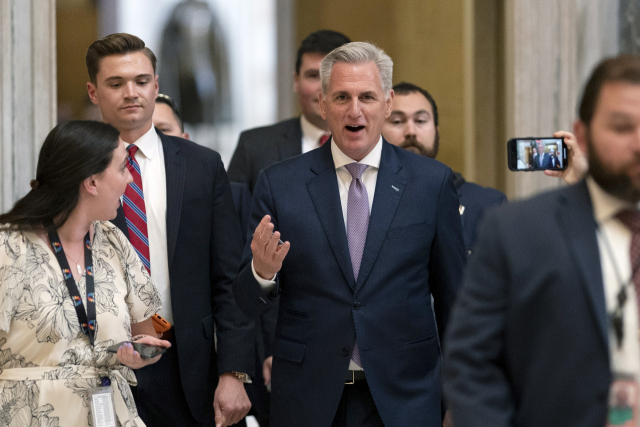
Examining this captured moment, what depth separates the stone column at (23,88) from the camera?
15.1 ft

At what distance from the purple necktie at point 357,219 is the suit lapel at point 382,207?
4 centimetres

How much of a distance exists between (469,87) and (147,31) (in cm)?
541

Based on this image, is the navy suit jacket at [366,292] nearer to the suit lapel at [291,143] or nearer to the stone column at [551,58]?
the suit lapel at [291,143]

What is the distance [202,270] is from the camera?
3330 millimetres

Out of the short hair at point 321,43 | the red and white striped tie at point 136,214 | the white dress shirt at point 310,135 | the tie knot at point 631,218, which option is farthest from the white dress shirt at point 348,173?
the short hair at point 321,43

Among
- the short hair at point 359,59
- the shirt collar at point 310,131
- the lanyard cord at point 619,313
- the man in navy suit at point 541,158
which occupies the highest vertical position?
the short hair at point 359,59

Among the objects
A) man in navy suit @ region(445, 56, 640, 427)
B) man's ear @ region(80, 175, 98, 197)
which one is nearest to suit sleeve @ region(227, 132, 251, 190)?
man's ear @ region(80, 175, 98, 197)

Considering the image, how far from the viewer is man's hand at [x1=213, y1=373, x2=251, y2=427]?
322 cm

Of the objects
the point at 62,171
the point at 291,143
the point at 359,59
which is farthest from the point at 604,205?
the point at 291,143

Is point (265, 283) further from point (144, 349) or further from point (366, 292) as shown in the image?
point (144, 349)

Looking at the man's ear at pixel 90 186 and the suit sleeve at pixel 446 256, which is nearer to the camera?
the man's ear at pixel 90 186

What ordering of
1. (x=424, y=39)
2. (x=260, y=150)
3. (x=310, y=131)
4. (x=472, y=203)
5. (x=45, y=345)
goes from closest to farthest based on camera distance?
1. (x=45, y=345)
2. (x=472, y=203)
3. (x=260, y=150)
4. (x=310, y=131)
5. (x=424, y=39)

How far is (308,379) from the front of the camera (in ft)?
9.37

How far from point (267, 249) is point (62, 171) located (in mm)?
783
